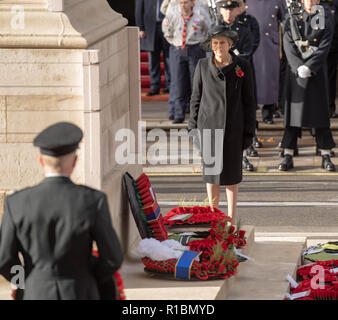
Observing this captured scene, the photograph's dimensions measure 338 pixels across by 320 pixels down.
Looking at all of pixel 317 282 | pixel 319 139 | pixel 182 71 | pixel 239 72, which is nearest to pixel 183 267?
pixel 317 282

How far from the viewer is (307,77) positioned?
1389 cm

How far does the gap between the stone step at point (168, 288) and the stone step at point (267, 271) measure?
12cm

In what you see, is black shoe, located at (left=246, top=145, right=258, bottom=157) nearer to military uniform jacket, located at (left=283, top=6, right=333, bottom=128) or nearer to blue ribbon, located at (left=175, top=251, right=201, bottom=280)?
military uniform jacket, located at (left=283, top=6, right=333, bottom=128)

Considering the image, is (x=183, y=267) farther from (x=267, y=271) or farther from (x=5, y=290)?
(x=5, y=290)

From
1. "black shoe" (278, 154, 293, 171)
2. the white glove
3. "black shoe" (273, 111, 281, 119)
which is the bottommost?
"black shoe" (273, 111, 281, 119)

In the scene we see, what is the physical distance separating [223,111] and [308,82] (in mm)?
4091

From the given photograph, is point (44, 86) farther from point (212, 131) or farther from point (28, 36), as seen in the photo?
point (212, 131)

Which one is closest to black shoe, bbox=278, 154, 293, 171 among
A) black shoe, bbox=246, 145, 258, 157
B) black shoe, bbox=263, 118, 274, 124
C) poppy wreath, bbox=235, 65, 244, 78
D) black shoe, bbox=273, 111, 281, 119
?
black shoe, bbox=246, 145, 258, 157

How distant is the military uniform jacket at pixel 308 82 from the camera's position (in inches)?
542

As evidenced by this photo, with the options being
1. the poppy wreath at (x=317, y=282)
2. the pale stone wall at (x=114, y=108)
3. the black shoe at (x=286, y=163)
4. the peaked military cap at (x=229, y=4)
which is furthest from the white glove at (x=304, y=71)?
the poppy wreath at (x=317, y=282)

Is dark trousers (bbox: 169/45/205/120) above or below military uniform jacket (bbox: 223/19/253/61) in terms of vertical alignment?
below

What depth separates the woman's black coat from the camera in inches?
396

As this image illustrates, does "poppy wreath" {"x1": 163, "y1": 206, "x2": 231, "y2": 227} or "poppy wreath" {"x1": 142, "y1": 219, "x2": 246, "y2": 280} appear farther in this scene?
"poppy wreath" {"x1": 163, "y1": 206, "x2": 231, "y2": 227}

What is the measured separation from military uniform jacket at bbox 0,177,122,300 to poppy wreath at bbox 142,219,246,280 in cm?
254
